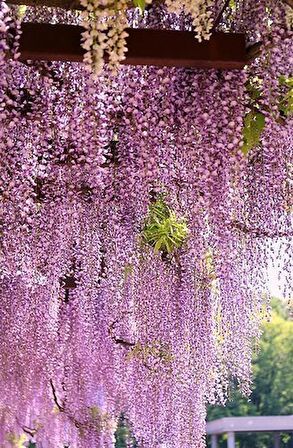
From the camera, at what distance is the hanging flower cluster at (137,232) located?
3533 mm

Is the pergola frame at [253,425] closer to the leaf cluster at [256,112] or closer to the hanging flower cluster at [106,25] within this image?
the leaf cluster at [256,112]

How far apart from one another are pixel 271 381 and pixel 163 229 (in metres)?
22.1

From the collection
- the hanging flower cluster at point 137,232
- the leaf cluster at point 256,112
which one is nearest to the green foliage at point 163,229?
the hanging flower cluster at point 137,232

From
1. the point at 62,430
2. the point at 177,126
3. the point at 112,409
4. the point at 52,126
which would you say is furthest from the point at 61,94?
the point at 62,430

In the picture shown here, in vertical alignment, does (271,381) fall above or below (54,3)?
above

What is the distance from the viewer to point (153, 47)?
10.2 ft

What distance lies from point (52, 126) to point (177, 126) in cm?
57

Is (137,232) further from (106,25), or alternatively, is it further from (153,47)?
(106,25)

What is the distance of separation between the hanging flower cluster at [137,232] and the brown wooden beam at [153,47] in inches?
3.9

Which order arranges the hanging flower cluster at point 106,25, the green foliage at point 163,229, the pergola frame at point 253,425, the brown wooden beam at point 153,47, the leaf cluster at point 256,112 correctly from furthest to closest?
the pergola frame at point 253,425 < the green foliage at point 163,229 < the leaf cluster at point 256,112 < the brown wooden beam at point 153,47 < the hanging flower cluster at point 106,25

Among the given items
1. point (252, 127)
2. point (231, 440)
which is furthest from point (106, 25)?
point (231, 440)

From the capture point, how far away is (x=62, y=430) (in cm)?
805

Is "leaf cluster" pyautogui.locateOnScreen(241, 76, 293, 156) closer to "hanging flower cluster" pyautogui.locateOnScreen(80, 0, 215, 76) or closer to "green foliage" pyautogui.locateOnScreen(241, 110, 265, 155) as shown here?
"green foliage" pyautogui.locateOnScreen(241, 110, 265, 155)

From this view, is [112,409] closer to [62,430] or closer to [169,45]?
[62,430]
